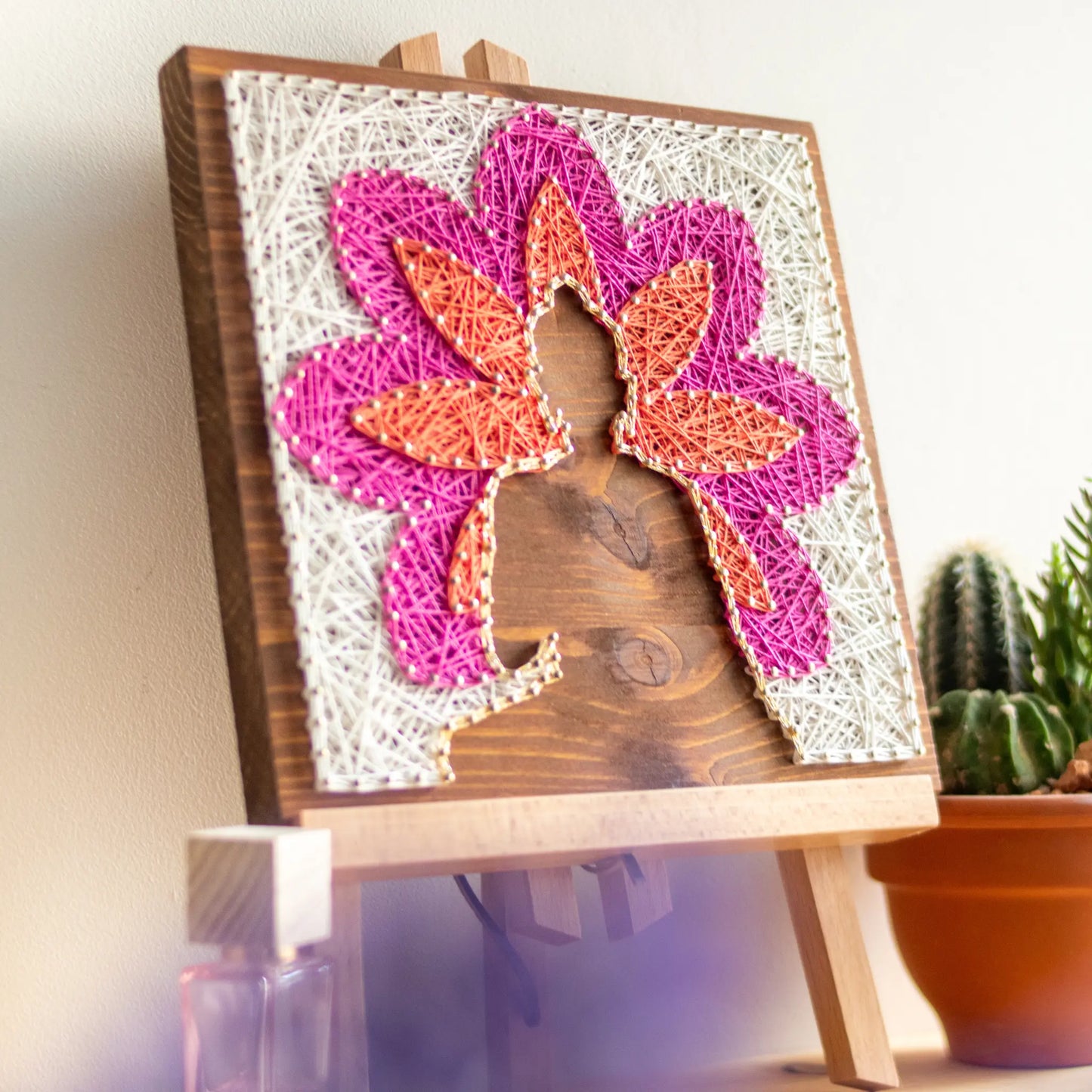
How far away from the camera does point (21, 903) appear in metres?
0.60

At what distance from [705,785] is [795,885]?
0.42 ft

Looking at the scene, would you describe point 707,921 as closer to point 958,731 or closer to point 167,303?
point 958,731

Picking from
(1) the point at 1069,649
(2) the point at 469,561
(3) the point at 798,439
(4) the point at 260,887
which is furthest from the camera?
(1) the point at 1069,649

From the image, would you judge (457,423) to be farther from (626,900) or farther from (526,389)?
(626,900)

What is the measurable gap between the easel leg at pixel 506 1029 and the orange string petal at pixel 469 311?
0.90ft

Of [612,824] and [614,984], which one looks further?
[614,984]

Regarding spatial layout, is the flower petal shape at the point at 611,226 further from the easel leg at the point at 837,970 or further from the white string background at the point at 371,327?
the easel leg at the point at 837,970

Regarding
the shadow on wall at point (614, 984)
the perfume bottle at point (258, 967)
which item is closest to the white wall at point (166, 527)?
the shadow on wall at point (614, 984)

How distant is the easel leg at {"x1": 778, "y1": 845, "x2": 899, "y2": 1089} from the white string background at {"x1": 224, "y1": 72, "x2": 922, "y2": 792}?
0.08 metres

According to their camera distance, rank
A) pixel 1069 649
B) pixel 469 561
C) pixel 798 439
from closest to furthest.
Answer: pixel 469 561 → pixel 798 439 → pixel 1069 649

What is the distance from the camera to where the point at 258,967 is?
54 centimetres

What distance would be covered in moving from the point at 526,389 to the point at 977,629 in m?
0.38

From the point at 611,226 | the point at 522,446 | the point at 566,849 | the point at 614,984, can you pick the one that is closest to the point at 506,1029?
the point at 614,984

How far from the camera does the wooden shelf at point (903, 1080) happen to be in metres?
0.66
